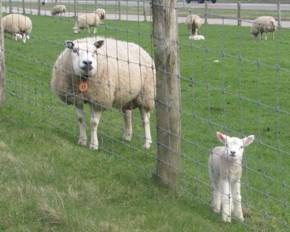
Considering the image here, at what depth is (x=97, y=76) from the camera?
27.7 ft

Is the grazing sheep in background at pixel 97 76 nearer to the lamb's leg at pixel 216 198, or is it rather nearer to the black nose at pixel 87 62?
the black nose at pixel 87 62

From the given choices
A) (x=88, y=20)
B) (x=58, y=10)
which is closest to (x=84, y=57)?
(x=88, y=20)

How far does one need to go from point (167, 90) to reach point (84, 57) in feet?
7.40

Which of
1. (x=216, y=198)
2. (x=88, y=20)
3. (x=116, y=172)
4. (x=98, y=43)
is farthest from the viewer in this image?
(x=88, y=20)

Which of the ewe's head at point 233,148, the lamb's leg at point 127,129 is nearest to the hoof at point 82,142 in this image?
the lamb's leg at point 127,129

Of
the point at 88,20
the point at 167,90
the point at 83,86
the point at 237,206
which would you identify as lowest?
the point at 237,206

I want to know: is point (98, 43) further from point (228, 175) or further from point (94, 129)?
point (228, 175)

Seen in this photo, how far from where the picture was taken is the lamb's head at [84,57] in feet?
26.7

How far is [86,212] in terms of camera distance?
17.8 feet

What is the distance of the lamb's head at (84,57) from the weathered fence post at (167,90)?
2.11 m

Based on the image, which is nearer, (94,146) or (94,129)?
(94,146)

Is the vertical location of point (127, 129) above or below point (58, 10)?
below

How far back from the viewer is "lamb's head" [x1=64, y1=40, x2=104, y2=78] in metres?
8.14

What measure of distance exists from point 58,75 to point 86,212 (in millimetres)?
3466
